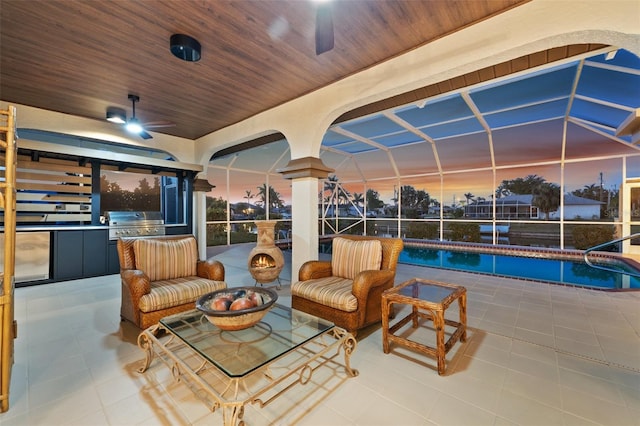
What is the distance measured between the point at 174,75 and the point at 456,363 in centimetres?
427

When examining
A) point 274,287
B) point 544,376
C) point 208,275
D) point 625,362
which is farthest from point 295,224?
point 625,362

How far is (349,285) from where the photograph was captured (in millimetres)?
2760

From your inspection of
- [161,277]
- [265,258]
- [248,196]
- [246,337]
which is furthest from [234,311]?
[248,196]

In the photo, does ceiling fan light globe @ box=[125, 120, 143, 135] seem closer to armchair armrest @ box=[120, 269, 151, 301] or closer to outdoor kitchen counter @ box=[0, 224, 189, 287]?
outdoor kitchen counter @ box=[0, 224, 189, 287]

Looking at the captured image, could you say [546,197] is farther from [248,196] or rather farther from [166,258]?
[166,258]

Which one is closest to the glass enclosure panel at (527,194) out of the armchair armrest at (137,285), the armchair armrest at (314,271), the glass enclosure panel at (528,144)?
→ the glass enclosure panel at (528,144)

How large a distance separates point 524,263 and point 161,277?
7.98 meters

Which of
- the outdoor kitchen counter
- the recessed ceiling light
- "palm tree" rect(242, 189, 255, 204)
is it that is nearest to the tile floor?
the outdoor kitchen counter

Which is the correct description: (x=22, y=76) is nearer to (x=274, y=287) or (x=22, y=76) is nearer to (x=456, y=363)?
(x=274, y=287)

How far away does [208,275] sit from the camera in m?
3.08

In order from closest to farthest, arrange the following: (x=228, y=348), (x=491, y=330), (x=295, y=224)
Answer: (x=228, y=348), (x=491, y=330), (x=295, y=224)

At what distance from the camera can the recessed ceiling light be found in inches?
100.0

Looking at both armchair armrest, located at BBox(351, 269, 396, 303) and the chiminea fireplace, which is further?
the chiminea fireplace

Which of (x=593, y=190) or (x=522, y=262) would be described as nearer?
(x=522, y=262)
